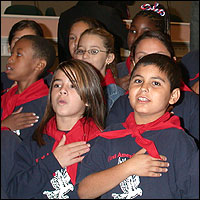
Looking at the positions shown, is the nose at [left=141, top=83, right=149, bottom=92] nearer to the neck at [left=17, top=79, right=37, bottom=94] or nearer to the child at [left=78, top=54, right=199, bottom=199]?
the child at [left=78, top=54, right=199, bottom=199]

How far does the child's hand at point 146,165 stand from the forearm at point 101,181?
0.06ft

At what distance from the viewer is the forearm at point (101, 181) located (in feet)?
2.73

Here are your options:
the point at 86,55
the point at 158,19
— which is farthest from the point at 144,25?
the point at 86,55

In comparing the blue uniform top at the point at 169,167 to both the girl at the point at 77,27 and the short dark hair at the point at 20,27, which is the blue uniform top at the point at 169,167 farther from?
the short dark hair at the point at 20,27

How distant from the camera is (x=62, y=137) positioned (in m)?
1.05

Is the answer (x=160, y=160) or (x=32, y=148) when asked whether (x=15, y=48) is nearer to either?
(x=32, y=148)

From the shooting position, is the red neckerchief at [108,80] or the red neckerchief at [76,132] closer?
the red neckerchief at [76,132]

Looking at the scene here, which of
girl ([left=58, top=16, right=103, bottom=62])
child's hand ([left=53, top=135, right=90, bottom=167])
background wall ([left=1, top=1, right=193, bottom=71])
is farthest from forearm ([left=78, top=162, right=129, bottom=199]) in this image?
background wall ([left=1, top=1, right=193, bottom=71])

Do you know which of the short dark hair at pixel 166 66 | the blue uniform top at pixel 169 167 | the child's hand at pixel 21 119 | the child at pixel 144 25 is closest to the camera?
the blue uniform top at pixel 169 167

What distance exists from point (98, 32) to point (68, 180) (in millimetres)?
705

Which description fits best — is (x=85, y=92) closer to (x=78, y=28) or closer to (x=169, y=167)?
(x=169, y=167)

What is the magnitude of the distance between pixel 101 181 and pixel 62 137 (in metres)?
0.24

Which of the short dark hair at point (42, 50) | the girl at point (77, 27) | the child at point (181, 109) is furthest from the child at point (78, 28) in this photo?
the child at point (181, 109)

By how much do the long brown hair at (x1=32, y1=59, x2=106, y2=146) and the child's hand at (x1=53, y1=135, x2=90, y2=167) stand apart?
9 cm
